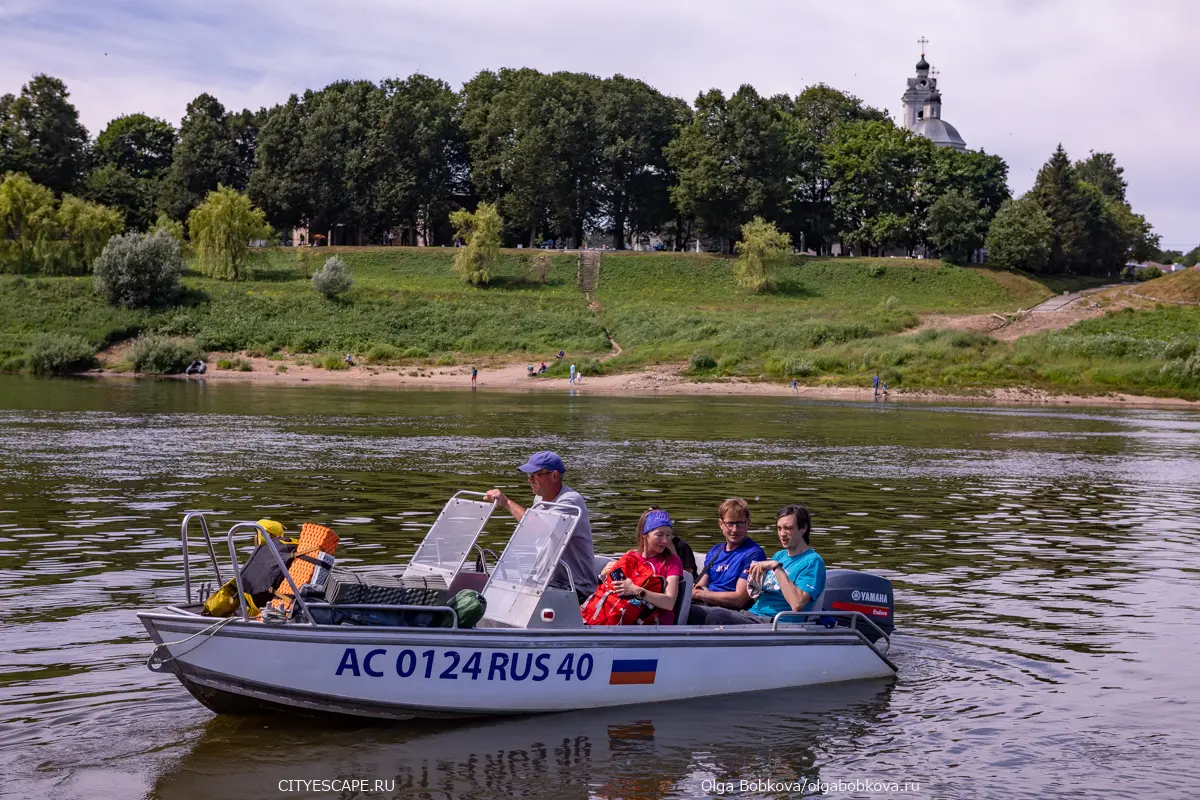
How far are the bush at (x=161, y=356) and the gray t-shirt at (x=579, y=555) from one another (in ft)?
229

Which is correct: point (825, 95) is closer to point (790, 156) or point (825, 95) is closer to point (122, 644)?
point (790, 156)

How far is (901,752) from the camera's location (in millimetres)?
10859

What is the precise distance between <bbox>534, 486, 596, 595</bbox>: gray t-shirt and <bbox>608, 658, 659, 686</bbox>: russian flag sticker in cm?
75

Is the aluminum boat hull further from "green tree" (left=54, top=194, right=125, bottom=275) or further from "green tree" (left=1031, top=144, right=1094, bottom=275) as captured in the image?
"green tree" (left=1031, top=144, right=1094, bottom=275)

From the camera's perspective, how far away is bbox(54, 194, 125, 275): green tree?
9906cm

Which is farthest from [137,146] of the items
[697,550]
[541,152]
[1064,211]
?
[697,550]

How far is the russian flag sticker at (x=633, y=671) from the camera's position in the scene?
1110 cm

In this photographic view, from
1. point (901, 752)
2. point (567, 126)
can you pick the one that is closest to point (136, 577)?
point (901, 752)

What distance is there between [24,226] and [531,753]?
329 feet

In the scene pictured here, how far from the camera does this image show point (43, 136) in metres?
122

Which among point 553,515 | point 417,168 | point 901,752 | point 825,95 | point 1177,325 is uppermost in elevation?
point 825,95

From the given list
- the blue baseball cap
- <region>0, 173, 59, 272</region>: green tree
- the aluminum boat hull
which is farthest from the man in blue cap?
<region>0, 173, 59, 272</region>: green tree

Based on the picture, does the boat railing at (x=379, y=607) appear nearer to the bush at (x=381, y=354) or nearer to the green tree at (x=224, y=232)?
the bush at (x=381, y=354)

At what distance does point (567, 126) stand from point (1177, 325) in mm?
55580
